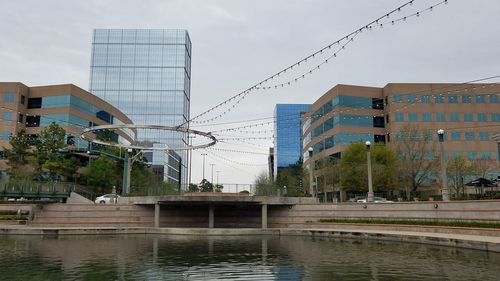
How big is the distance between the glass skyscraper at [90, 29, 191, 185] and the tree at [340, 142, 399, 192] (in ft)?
348

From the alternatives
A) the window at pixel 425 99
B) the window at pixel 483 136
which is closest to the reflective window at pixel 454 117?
the window at pixel 483 136

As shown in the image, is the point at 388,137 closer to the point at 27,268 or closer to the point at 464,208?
the point at 464,208

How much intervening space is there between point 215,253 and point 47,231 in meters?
18.2

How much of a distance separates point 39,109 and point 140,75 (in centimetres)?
8396

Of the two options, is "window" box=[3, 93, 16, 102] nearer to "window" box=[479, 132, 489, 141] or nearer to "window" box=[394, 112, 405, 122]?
"window" box=[394, 112, 405, 122]

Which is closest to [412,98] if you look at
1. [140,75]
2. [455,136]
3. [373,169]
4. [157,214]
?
[455,136]

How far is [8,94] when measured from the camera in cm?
7438

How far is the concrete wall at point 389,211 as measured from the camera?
1100 inches

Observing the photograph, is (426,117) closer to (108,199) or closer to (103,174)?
(103,174)

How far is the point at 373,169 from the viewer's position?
53844 mm

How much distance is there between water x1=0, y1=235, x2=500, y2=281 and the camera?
14.9 metres

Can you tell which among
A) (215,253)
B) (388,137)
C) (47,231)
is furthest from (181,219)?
(388,137)

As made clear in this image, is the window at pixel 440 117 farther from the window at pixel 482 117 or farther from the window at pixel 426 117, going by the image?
the window at pixel 482 117

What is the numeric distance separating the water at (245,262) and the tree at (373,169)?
29.9 m
